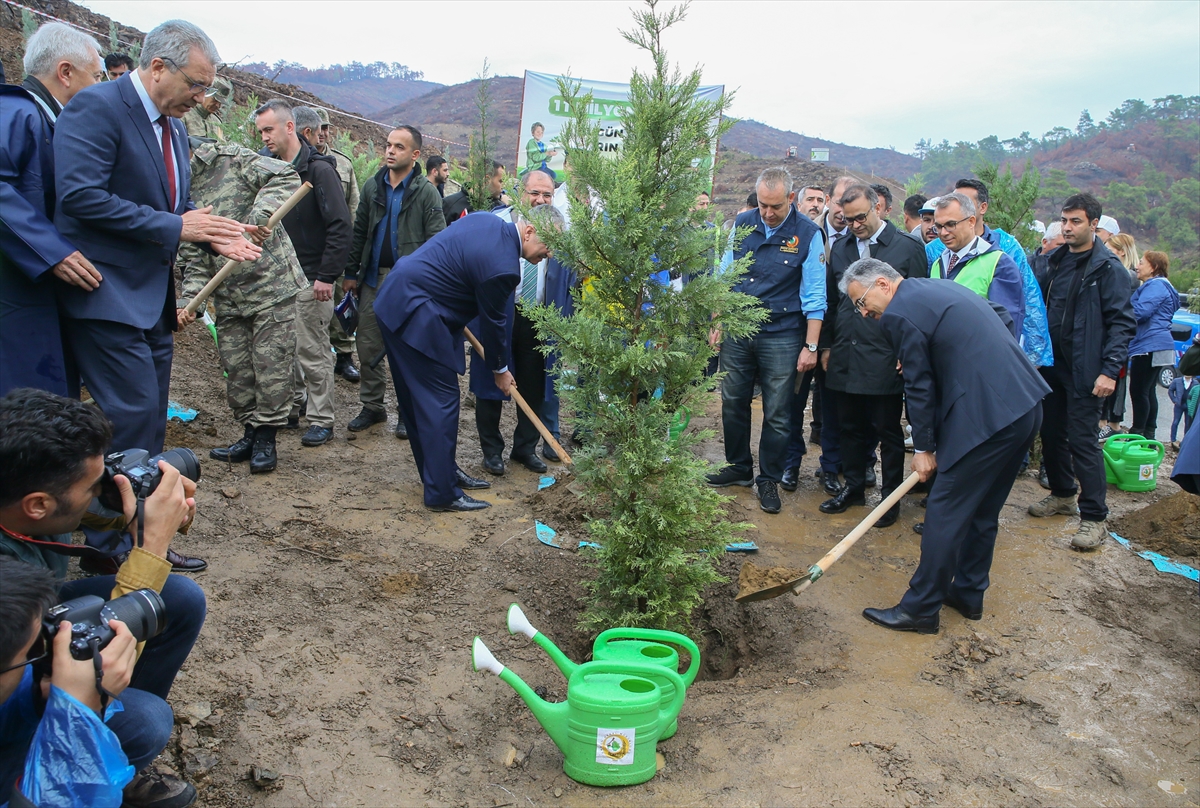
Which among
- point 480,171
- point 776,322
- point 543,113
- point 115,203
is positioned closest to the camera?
point 115,203

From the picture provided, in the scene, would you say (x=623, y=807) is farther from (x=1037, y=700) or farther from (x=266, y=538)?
(x=266, y=538)

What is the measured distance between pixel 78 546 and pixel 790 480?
5041mm

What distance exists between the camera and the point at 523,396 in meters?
6.30

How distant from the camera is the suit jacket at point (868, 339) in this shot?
5.46 meters

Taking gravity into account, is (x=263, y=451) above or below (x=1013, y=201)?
below

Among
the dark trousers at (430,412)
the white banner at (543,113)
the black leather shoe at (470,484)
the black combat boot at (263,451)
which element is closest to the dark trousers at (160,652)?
the dark trousers at (430,412)

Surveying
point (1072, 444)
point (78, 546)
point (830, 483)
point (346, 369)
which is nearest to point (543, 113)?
point (346, 369)

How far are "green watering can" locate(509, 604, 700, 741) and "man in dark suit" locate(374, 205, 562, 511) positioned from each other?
2188 mm

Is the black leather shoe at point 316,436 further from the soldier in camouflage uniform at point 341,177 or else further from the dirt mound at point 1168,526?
the dirt mound at point 1168,526

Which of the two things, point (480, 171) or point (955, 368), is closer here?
point (955, 368)

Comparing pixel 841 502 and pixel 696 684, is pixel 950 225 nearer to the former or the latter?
pixel 841 502

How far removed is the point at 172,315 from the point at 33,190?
75cm

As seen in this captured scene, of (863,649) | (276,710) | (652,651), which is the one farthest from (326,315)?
(863,649)

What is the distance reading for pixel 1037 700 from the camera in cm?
362
